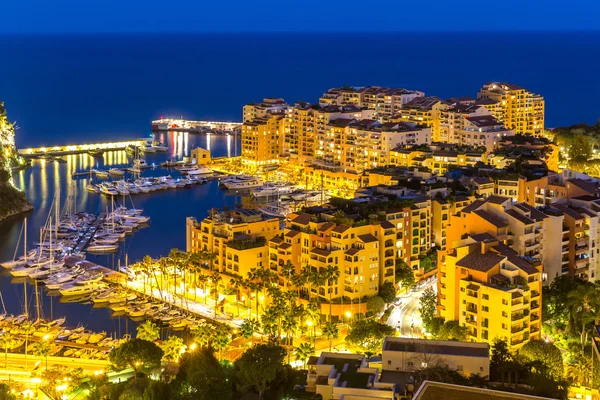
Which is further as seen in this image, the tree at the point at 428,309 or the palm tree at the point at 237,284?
the palm tree at the point at 237,284

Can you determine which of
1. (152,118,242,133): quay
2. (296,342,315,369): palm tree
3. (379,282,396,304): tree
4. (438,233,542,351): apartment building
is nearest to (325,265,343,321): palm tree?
(379,282,396,304): tree

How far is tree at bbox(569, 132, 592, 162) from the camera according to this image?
29128mm

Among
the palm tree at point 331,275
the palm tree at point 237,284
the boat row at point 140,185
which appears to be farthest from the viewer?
the boat row at point 140,185

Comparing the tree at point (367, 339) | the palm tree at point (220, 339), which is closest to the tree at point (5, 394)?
the palm tree at point (220, 339)

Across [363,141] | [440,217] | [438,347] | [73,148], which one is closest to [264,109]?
[363,141]

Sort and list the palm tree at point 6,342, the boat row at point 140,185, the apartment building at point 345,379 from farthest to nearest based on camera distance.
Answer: the boat row at point 140,185 < the palm tree at point 6,342 < the apartment building at point 345,379

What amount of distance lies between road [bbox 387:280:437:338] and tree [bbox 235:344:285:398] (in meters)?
3.92

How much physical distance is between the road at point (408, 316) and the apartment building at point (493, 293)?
0.96 meters

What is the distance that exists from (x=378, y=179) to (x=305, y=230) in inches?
315

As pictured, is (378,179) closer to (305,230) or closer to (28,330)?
(305,230)

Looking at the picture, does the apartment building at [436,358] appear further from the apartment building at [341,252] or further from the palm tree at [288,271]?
the palm tree at [288,271]

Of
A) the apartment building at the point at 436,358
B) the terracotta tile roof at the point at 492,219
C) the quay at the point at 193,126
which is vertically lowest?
the apartment building at the point at 436,358

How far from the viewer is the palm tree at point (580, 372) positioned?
12578 mm

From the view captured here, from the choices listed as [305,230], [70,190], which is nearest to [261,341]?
[305,230]
